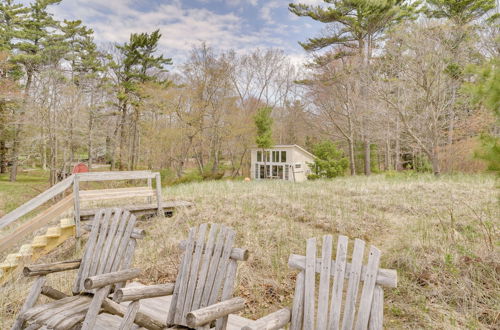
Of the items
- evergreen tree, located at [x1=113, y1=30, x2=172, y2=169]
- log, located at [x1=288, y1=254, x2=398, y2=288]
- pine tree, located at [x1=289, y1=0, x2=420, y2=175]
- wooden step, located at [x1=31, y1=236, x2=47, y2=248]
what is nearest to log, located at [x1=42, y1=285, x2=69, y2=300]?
log, located at [x1=288, y1=254, x2=398, y2=288]

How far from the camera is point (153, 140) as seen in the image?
17.8 meters

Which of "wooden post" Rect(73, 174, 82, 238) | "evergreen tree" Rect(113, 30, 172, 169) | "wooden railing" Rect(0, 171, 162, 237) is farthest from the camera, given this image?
"evergreen tree" Rect(113, 30, 172, 169)

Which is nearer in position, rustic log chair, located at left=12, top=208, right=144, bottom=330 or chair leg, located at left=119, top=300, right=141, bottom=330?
chair leg, located at left=119, top=300, right=141, bottom=330

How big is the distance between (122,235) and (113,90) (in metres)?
19.9

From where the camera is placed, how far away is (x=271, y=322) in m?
1.71

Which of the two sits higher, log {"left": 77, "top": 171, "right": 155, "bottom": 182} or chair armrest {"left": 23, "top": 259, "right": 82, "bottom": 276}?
log {"left": 77, "top": 171, "right": 155, "bottom": 182}

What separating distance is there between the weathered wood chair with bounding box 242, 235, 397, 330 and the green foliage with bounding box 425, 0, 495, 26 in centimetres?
1896

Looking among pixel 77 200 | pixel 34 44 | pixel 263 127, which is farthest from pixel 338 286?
pixel 34 44

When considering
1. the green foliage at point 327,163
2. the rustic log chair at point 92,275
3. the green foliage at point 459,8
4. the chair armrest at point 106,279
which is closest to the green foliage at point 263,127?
the green foliage at point 327,163

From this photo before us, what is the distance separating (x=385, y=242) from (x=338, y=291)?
3.38 meters

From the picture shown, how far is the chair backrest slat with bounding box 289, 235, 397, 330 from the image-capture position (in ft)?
5.68

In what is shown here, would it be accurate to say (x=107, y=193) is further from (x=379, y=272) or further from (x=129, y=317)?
(x=379, y=272)

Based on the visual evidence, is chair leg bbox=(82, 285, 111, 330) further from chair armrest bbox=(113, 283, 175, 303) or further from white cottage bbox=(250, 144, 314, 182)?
white cottage bbox=(250, 144, 314, 182)

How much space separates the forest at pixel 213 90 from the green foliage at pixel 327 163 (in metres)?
2.75
